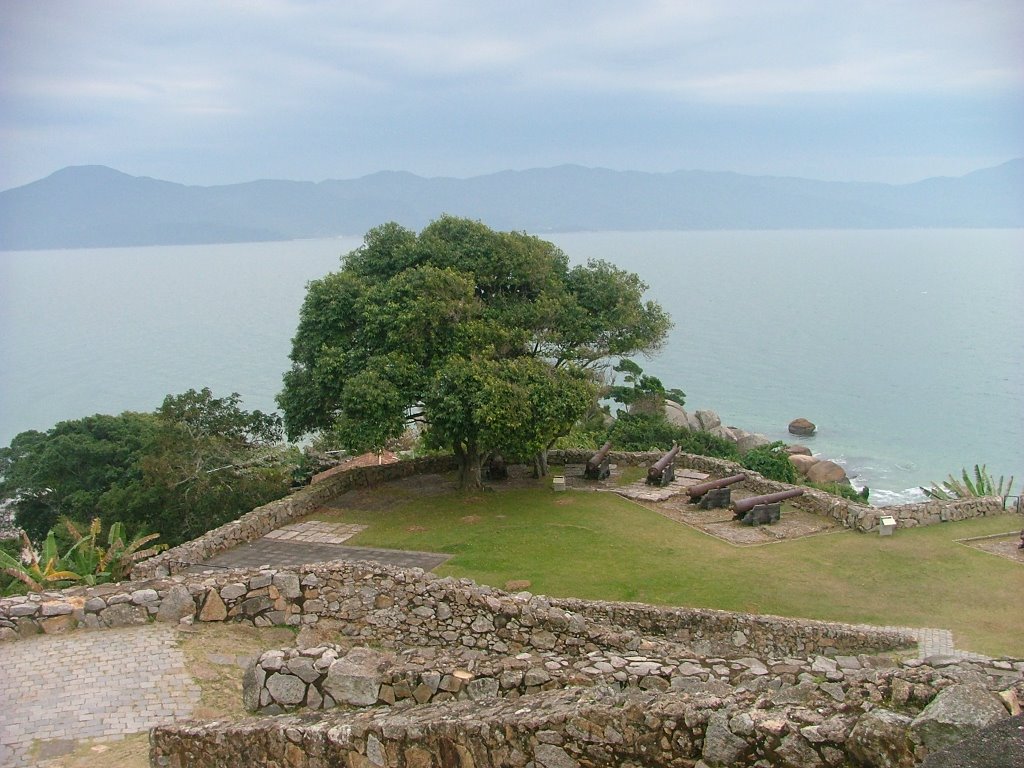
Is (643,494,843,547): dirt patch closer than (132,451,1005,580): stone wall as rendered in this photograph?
No

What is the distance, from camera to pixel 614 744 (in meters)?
6.79

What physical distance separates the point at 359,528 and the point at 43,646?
9.77 m

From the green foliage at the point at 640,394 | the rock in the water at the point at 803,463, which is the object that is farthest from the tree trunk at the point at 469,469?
the rock in the water at the point at 803,463

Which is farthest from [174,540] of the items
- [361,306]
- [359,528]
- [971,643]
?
[971,643]

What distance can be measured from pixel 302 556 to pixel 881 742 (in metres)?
14.9

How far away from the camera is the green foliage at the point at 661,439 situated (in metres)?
37.5

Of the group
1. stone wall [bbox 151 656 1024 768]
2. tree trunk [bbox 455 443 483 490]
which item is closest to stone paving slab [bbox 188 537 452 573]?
tree trunk [bbox 455 443 483 490]

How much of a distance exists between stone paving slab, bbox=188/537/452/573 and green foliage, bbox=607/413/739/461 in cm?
1887

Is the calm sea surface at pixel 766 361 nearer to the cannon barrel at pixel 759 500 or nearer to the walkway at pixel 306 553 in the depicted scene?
the cannon barrel at pixel 759 500

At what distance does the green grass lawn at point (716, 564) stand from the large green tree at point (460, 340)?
2.08 m

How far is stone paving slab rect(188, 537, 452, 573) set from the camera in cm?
1841

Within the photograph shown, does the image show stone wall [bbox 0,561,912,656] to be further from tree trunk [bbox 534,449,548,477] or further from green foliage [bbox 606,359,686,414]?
green foliage [bbox 606,359,686,414]

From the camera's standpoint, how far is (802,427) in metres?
70.2

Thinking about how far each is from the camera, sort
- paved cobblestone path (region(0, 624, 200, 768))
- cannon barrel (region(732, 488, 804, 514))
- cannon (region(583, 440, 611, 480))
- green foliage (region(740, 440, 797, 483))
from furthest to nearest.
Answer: green foliage (region(740, 440, 797, 483)), cannon (region(583, 440, 611, 480)), cannon barrel (region(732, 488, 804, 514)), paved cobblestone path (region(0, 624, 200, 768))
